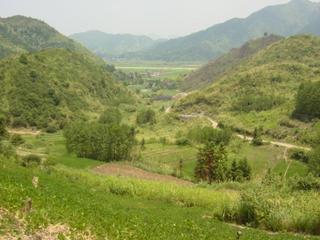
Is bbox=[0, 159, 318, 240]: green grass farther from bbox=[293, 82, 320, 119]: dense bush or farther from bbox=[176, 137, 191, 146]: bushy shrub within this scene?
bbox=[293, 82, 320, 119]: dense bush

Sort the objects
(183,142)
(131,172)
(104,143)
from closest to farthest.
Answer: (131,172)
(104,143)
(183,142)

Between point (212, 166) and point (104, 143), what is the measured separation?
2850cm

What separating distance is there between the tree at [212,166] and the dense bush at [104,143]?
22256mm

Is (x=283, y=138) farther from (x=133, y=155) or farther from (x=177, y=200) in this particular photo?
A: (x=177, y=200)

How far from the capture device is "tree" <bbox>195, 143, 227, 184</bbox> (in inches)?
4151

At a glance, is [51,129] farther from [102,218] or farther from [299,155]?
[102,218]

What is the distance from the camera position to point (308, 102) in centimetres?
16638

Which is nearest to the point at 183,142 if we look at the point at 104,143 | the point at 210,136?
the point at 210,136

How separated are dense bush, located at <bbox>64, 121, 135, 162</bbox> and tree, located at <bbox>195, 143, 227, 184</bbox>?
22.3 m

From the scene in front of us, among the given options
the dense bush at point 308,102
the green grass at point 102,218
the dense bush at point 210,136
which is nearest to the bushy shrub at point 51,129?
the dense bush at point 210,136

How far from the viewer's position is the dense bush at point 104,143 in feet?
391

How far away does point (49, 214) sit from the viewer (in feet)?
107

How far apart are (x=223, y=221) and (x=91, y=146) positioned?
7310 centimetres

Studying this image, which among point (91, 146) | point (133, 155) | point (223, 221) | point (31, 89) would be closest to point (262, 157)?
point (133, 155)
